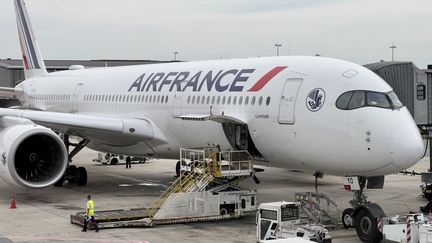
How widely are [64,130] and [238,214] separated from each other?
846 centimetres

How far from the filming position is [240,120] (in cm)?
1728

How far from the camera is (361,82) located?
15203 millimetres

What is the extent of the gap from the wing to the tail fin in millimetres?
11867

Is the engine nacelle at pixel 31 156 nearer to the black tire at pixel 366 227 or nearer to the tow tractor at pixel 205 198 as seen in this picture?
the tow tractor at pixel 205 198

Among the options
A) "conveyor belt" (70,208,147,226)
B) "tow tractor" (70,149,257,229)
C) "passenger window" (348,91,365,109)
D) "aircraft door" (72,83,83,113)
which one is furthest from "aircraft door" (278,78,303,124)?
"aircraft door" (72,83,83,113)

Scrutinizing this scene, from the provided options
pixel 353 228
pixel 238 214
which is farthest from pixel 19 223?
pixel 353 228

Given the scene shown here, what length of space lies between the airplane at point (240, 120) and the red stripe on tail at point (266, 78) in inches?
1.5

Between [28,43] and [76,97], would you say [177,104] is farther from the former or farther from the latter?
[28,43]

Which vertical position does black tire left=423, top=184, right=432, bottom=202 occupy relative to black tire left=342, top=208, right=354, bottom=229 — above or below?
above

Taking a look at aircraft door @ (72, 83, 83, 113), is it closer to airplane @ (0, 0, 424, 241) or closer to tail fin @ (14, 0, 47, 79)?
airplane @ (0, 0, 424, 241)

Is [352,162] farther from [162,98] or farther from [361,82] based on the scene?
[162,98]

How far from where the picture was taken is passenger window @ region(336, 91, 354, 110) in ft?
48.6

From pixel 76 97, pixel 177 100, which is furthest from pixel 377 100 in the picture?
pixel 76 97

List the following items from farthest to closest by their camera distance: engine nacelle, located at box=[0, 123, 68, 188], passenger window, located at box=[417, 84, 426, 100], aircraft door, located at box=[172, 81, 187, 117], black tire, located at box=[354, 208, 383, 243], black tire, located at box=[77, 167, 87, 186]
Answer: passenger window, located at box=[417, 84, 426, 100], black tire, located at box=[77, 167, 87, 186], aircraft door, located at box=[172, 81, 187, 117], engine nacelle, located at box=[0, 123, 68, 188], black tire, located at box=[354, 208, 383, 243]
